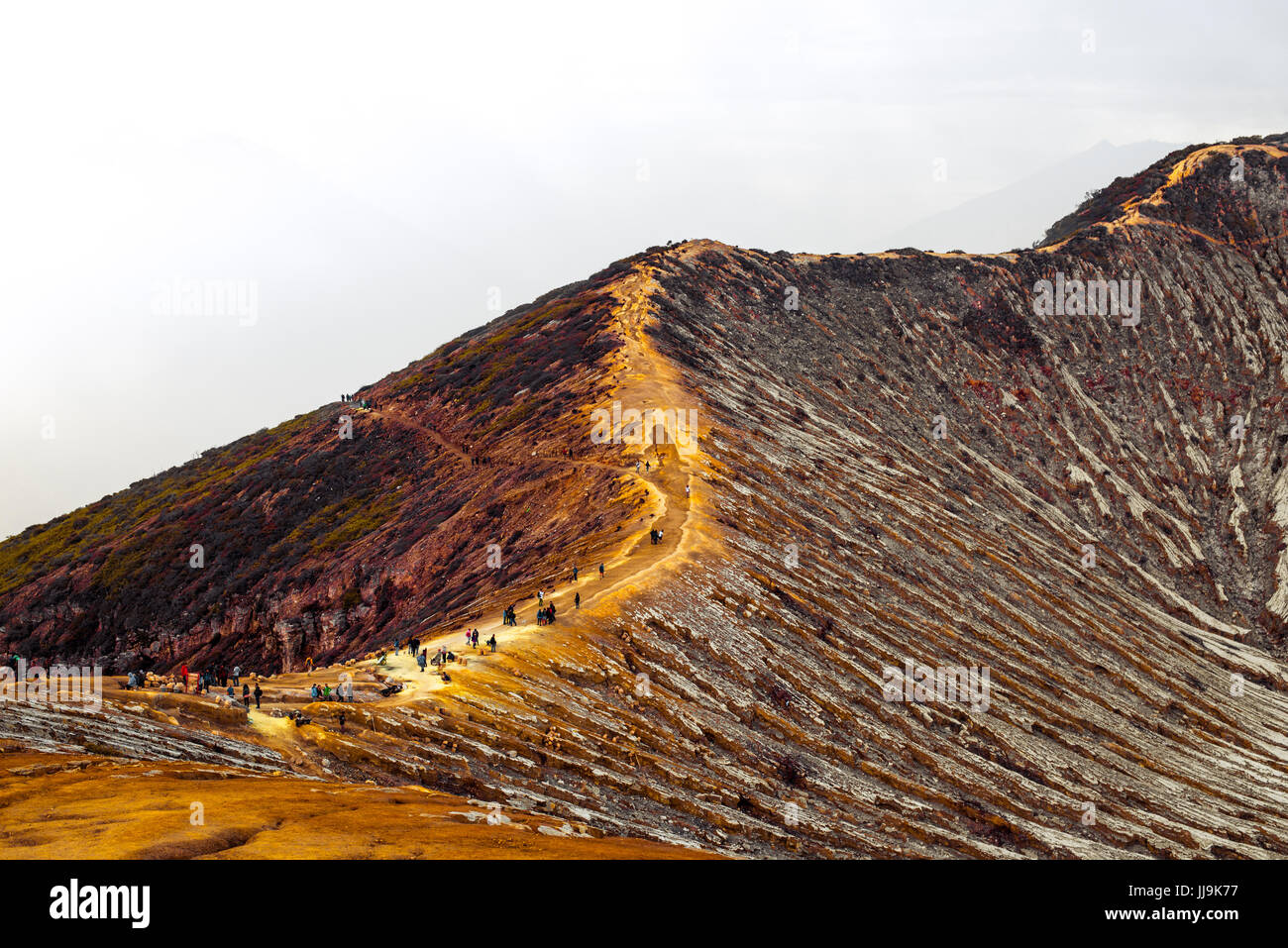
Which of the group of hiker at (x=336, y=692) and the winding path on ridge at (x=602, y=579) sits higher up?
the winding path on ridge at (x=602, y=579)

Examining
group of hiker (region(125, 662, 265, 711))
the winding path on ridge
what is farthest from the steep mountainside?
group of hiker (region(125, 662, 265, 711))

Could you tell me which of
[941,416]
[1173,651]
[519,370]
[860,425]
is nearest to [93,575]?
[519,370]

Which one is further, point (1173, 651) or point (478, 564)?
point (1173, 651)

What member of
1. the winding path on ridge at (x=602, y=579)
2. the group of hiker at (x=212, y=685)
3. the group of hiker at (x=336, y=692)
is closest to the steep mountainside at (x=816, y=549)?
the winding path on ridge at (x=602, y=579)

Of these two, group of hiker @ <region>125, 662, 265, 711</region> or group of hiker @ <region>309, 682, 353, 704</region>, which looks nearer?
group of hiker @ <region>125, 662, 265, 711</region>

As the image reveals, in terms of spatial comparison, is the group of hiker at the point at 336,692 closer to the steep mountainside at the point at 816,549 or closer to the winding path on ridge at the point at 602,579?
the steep mountainside at the point at 816,549

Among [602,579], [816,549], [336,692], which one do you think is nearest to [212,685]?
[336,692]

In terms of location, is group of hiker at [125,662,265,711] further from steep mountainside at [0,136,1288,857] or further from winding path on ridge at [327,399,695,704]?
winding path on ridge at [327,399,695,704]

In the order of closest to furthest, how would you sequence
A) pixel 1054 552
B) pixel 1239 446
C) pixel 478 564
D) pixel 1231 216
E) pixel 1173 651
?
pixel 478 564 < pixel 1173 651 < pixel 1054 552 < pixel 1239 446 < pixel 1231 216
